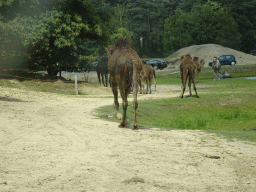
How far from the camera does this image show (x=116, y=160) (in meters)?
6.45

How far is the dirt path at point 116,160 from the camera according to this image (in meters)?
5.22

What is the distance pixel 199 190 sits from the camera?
5.06 m

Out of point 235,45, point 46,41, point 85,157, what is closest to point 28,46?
point 46,41

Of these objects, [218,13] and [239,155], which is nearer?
[239,155]

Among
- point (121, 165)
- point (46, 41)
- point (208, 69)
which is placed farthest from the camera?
point (208, 69)

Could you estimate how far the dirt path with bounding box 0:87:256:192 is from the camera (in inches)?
205

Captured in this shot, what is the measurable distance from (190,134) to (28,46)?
20.1m

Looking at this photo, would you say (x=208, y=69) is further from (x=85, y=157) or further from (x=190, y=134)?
(x=85, y=157)

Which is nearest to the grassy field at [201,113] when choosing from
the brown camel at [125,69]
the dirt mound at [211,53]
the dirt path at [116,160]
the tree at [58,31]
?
the brown camel at [125,69]

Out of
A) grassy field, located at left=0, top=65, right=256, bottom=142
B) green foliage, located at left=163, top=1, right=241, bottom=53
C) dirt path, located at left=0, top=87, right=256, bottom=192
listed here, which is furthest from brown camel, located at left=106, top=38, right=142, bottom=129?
green foliage, located at left=163, top=1, right=241, bottom=53

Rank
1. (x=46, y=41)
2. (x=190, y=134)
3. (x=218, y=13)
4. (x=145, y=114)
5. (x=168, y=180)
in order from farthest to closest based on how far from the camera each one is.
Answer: (x=218, y=13)
(x=46, y=41)
(x=145, y=114)
(x=190, y=134)
(x=168, y=180)

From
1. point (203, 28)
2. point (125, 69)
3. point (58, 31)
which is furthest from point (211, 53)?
point (125, 69)

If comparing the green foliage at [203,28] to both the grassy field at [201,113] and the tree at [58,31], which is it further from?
the grassy field at [201,113]

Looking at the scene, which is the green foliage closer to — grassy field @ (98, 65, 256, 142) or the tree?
the tree
